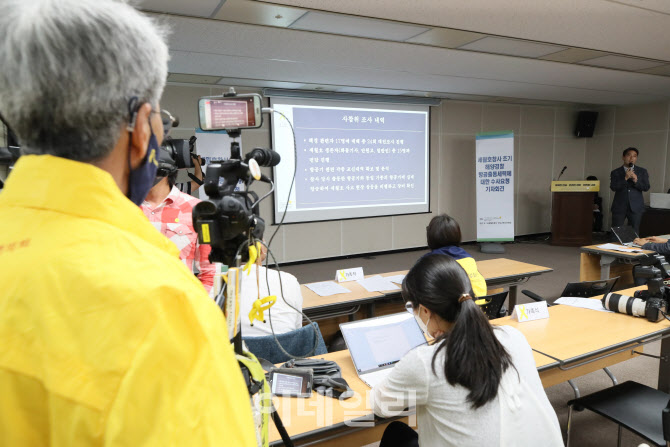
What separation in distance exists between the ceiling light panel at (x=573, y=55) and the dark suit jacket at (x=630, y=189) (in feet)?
9.24

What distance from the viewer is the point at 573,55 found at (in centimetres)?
418

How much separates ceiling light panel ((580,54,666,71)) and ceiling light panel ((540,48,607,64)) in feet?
0.52

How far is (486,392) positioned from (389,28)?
2.95 metres

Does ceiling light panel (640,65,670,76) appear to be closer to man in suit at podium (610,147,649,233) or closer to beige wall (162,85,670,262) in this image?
man in suit at podium (610,147,649,233)

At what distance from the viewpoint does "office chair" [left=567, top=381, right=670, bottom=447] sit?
1.56 m

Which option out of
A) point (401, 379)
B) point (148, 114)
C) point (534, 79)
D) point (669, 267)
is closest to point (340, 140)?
point (534, 79)

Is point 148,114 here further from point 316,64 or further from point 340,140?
point 340,140

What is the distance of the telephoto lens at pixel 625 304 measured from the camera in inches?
83.0

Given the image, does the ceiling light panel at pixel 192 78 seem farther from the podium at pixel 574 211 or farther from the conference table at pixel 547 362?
the podium at pixel 574 211

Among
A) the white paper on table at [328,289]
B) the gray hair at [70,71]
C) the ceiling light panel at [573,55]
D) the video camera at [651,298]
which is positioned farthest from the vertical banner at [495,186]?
the gray hair at [70,71]

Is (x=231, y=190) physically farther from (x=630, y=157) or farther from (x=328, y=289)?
(x=630, y=157)

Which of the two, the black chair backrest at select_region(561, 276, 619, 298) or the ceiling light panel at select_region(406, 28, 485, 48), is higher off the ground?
the ceiling light panel at select_region(406, 28, 485, 48)

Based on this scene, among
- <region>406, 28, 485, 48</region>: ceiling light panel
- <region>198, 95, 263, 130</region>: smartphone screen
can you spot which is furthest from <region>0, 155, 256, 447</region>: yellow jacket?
<region>406, 28, 485, 48</region>: ceiling light panel

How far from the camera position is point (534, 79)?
5.25 meters
